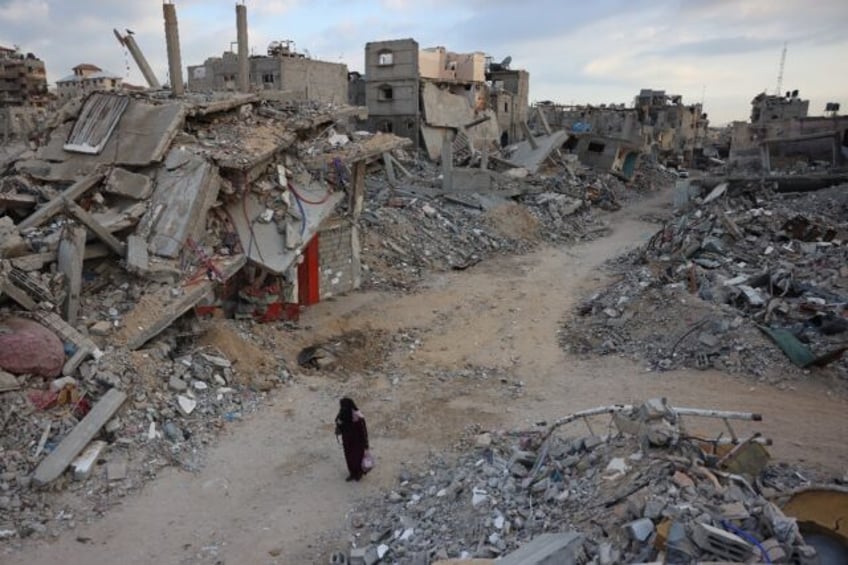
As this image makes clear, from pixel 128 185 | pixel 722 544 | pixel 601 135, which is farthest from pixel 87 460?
pixel 601 135

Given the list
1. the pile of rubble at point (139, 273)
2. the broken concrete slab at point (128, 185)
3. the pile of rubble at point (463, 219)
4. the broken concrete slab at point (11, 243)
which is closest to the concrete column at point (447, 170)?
the pile of rubble at point (463, 219)

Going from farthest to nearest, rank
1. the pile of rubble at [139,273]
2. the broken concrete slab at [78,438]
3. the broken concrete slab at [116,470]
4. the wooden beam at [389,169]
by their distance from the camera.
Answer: the wooden beam at [389,169]
the pile of rubble at [139,273]
the broken concrete slab at [116,470]
the broken concrete slab at [78,438]

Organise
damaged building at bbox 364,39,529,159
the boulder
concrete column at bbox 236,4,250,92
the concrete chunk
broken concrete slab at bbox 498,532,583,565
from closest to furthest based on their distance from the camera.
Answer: broken concrete slab at bbox 498,532,583,565 → the concrete chunk → the boulder → concrete column at bbox 236,4,250,92 → damaged building at bbox 364,39,529,159

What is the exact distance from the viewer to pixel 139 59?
504 inches

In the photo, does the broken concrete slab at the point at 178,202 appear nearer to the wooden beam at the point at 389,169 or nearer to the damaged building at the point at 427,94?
the wooden beam at the point at 389,169

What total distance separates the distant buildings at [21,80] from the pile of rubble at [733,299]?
3511 centimetres

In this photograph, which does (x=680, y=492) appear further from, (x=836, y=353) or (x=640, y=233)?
(x=640, y=233)

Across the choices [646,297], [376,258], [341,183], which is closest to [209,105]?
[341,183]

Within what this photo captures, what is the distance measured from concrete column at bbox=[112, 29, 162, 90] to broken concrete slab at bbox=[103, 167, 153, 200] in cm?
318

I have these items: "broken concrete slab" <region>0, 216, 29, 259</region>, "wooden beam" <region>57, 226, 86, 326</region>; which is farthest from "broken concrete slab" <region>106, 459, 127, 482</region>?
"broken concrete slab" <region>0, 216, 29, 259</region>

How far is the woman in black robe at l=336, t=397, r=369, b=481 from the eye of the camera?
23.1 feet

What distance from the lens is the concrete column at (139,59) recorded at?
1230 centimetres

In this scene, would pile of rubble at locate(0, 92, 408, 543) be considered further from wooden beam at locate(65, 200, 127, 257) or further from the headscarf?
the headscarf

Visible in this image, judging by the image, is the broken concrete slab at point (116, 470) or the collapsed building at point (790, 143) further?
the collapsed building at point (790, 143)
